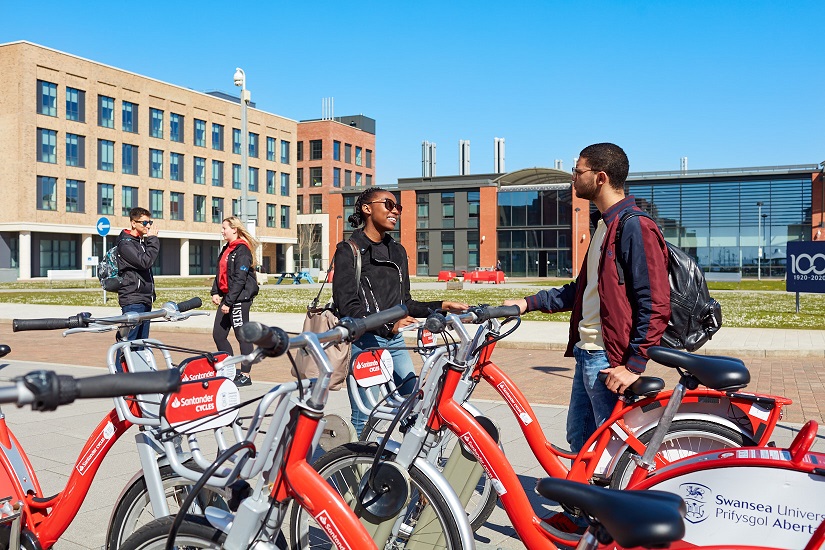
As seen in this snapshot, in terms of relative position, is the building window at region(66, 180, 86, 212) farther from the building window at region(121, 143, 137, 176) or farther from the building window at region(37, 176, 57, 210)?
the building window at region(121, 143, 137, 176)

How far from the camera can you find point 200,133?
205 ft

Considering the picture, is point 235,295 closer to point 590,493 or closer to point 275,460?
point 275,460

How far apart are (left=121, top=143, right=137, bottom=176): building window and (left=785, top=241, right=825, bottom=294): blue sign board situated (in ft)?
158

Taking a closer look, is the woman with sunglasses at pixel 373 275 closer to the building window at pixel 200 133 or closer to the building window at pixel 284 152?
the building window at pixel 200 133

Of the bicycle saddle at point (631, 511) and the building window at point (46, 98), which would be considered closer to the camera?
the bicycle saddle at point (631, 511)

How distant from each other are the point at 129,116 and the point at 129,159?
10.2 feet

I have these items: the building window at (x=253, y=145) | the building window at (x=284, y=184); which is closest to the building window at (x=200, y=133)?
the building window at (x=253, y=145)

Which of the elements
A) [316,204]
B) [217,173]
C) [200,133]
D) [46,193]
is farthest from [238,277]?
[316,204]

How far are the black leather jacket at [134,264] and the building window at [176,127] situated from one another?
5450 cm

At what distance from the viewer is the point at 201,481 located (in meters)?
2.07

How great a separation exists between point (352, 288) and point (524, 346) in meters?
8.55

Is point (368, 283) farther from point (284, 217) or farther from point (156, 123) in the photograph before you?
point (284, 217)

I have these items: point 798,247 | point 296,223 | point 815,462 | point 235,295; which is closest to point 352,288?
point 815,462

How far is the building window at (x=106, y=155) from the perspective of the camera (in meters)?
53.8
